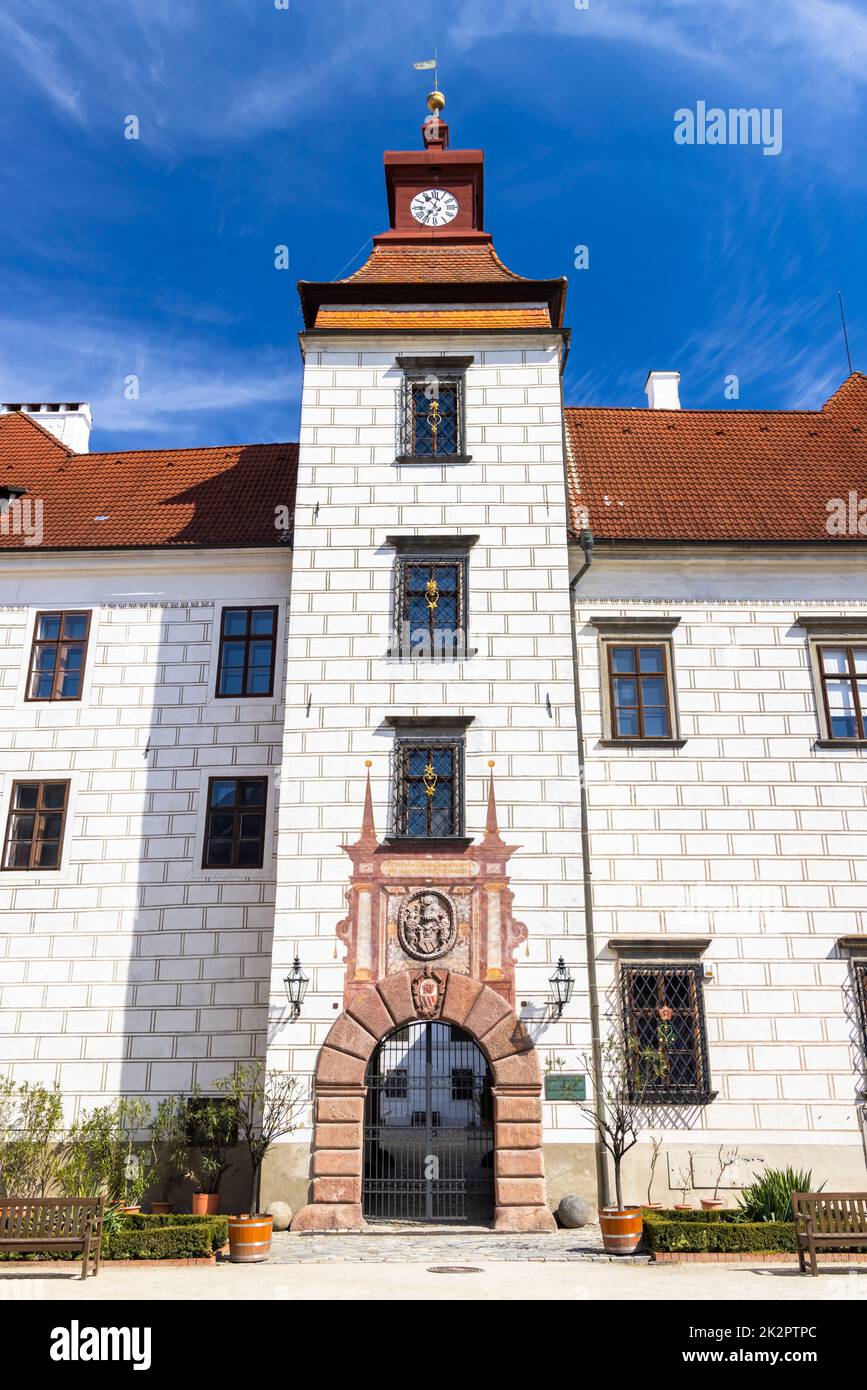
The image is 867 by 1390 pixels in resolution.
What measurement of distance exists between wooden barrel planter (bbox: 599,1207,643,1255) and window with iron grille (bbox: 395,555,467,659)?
24.5 ft

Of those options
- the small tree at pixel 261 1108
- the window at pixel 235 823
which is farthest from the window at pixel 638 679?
the small tree at pixel 261 1108

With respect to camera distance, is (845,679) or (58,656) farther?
(58,656)

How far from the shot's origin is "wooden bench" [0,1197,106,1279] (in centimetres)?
1033

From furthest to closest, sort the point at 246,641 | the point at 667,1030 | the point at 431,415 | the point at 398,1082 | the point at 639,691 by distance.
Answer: the point at 398,1082, the point at 246,641, the point at 431,415, the point at 639,691, the point at 667,1030

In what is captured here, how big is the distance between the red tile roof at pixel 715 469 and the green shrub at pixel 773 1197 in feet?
29.1

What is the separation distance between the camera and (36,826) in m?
16.7

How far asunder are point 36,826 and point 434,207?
13.2 meters

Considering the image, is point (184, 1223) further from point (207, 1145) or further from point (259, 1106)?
point (207, 1145)

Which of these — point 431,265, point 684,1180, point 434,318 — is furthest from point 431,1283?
point 431,265

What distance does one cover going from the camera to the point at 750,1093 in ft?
48.1

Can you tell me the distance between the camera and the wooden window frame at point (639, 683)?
53.5 ft

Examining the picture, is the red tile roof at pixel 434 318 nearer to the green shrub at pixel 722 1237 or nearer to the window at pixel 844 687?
the window at pixel 844 687

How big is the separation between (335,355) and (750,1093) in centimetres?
1214
